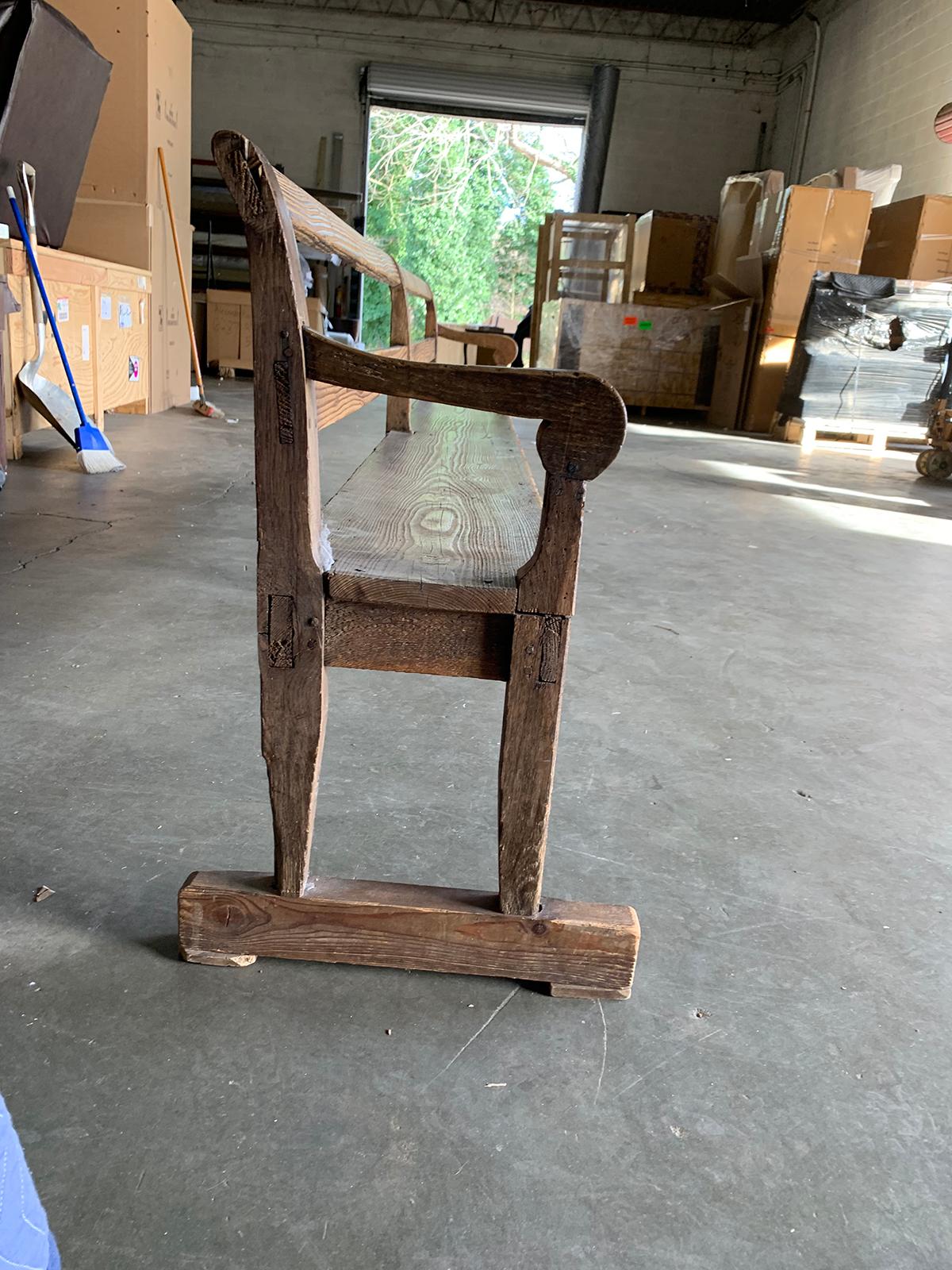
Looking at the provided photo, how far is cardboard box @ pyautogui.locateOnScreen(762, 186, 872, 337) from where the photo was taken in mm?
7488

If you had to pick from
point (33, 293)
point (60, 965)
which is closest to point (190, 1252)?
point (60, 965)

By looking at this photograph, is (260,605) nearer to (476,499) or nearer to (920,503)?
(476,499)

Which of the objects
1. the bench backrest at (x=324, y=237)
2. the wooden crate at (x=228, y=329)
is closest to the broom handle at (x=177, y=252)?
the wooden crate at (x=228, y=329)

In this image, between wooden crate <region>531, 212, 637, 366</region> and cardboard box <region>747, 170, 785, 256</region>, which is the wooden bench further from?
wooden crate <region>531, 212, 637, 366</region>

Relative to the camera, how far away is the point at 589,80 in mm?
12094

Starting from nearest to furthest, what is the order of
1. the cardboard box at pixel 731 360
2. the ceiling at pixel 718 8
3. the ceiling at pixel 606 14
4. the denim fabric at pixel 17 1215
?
1. the denim fabric at pixel 17 1215
2. the cardboard box at pixel 731 360
3. the ceiling at pixel 718 8
4. the ceiling at pixel 606 14

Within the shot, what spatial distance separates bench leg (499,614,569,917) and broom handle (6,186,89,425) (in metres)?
3.78

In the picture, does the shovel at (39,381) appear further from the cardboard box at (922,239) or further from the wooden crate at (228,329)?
the cardboard box at (922,239)

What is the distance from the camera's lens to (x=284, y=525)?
40.7 inches

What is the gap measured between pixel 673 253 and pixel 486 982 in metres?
10.3

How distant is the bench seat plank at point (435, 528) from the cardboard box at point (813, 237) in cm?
650

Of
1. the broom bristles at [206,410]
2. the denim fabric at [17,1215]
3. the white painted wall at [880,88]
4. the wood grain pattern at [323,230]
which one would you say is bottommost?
the broom bristles at [206,410]

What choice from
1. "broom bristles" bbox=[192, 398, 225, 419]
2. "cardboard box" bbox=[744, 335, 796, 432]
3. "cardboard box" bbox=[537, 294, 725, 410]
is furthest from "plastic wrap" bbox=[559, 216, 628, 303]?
"broom bristles" bbox=[192, 398, 225, 419]

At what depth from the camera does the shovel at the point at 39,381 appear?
4144 mm
